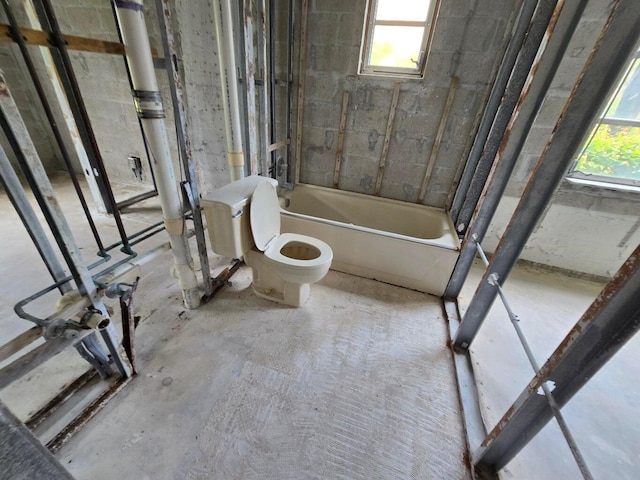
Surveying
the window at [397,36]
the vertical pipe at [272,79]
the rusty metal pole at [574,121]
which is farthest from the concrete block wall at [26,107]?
the rusty metal pole at [574,121]

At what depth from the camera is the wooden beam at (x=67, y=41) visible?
0.78m

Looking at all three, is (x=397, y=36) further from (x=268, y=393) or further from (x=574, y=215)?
(x=268, y=393)

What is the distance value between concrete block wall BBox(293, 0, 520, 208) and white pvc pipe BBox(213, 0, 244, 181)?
978mm

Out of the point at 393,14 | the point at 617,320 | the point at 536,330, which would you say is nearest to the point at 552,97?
the point at 393,14

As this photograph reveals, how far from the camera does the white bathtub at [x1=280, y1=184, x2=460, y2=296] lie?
1.98 meters

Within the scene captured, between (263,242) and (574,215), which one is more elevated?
(574,215)

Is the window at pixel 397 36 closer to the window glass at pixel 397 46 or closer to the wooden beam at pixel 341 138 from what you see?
the window glass at pixel 397 46

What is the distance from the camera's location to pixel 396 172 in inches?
97.7

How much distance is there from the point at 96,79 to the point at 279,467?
145 inches

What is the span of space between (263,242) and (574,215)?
8.43 ft

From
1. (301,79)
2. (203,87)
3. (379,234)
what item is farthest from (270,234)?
(301,79)

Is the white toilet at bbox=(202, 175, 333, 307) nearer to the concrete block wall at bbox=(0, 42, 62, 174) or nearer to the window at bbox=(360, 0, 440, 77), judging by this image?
the window at bbox=(360, 0, 440, 77)

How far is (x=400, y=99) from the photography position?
2215mm

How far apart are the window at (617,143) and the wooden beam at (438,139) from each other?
43.2 inches
